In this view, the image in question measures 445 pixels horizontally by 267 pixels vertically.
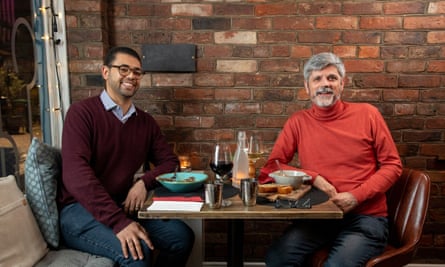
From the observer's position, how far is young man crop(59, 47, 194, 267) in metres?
1.60

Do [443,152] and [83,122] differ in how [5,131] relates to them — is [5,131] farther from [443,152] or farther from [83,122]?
[443,152]

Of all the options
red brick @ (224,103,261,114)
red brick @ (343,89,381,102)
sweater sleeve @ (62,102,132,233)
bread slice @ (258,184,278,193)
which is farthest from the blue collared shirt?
red brick @ (343,89,381,102)

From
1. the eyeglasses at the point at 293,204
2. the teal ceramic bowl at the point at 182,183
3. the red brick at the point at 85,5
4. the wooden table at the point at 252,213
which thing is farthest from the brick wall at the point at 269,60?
the wooden table at the point at 252,213

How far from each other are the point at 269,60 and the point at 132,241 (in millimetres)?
1417

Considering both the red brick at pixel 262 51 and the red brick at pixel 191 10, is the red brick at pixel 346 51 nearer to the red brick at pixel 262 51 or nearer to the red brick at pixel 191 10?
the red brick at pixel 262 51

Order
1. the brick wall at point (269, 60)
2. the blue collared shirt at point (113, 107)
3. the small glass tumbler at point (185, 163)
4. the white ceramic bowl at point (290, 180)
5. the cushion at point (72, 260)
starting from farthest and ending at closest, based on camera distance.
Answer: the brick wall at point (269, 60)
the small glass tumbler at point (185, 163)
the blue collared shirt at point (113, 107)
the white ceramic bowl at point (290, 180)
the cushion at point (72, 260)

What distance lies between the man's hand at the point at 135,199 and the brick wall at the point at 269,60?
2.08ft

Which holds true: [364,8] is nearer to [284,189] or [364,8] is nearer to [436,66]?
[436,66]

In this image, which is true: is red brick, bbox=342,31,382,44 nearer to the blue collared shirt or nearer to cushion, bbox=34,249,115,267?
the blue collared shirt

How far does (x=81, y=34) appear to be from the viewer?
2230 mm

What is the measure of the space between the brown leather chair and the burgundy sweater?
98 cm

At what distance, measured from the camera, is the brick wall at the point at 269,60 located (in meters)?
2.27

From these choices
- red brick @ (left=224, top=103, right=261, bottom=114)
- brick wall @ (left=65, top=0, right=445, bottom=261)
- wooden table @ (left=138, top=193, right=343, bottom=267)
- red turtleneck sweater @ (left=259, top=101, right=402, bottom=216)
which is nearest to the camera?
wooden table @ (left=138, top=193, right=343, bottom=267)

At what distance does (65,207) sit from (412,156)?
2151 mm
